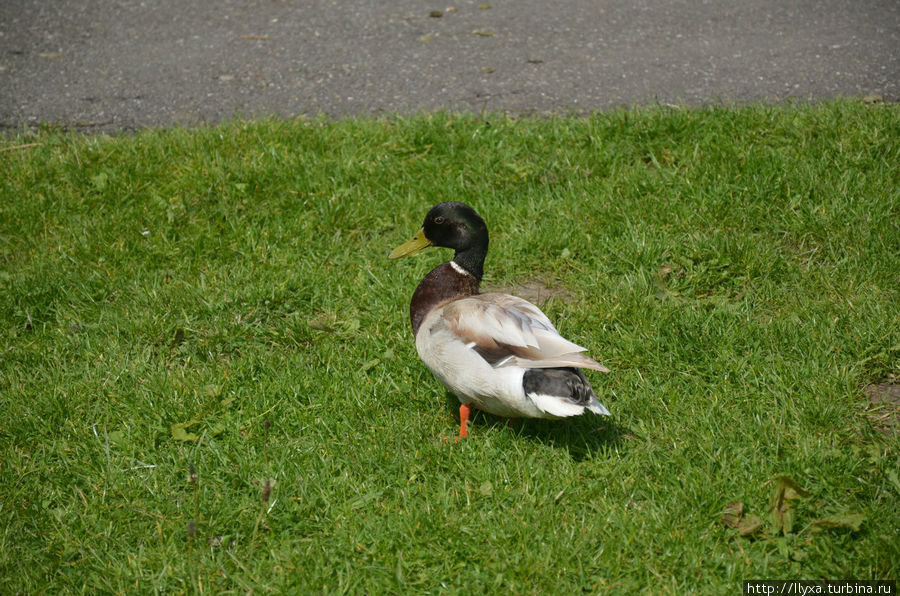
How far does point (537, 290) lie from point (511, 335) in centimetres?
131

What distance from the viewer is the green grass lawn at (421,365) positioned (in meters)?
3.02

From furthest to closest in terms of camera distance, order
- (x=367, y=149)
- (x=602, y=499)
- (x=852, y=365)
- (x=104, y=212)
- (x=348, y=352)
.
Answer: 1. (x=367, y=149)
2. (x=104, y=212)
3. (x=348, y=352)
4. (x=852, y=365)
5. (x=602, y=499)

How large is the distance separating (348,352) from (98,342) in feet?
4.26

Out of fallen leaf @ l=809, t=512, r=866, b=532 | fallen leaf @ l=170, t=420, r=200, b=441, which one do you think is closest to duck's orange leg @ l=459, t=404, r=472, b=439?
fallen leaf @ l=170, t=420, r=200, b=441

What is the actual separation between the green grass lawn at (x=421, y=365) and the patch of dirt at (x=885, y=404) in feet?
0.07

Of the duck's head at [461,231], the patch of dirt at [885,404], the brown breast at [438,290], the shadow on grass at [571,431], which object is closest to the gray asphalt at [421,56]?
the duck's head at [461,231]

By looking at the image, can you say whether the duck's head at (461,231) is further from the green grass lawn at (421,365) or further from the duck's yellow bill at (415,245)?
the green grass lawn at (421,365)

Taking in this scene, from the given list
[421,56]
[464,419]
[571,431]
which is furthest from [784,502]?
[421,56]

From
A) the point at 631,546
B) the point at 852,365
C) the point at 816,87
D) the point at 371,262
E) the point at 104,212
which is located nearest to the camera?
the point at 631,546

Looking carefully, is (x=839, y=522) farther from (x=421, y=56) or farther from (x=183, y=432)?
(x=421, y=56)

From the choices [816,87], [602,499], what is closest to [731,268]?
[602,499]

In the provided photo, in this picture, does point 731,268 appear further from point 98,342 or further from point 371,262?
point 98,342

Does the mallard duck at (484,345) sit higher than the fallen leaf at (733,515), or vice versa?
the mallard duck at (484,345)

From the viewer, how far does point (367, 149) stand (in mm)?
5562
